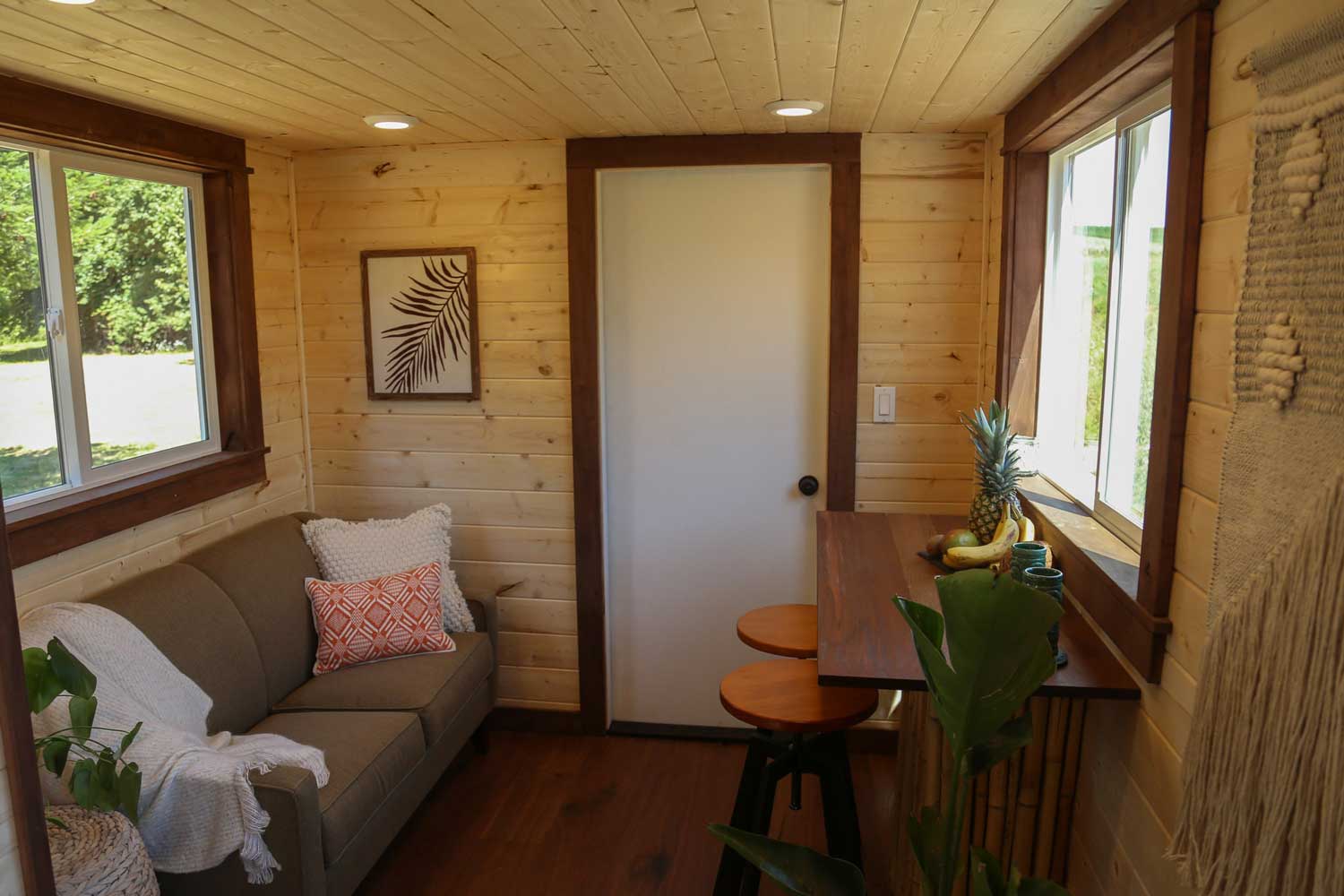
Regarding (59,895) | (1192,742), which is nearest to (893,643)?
(1192,742)

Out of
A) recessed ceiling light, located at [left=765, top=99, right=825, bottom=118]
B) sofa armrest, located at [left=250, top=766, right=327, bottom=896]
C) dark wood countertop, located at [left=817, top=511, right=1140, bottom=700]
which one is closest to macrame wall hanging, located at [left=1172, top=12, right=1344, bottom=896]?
dark wood countertop, located at [left=817, top=511, right=1140, bottom=700]

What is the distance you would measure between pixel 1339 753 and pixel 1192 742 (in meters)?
0.35

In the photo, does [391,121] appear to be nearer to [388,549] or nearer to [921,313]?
[388,549]

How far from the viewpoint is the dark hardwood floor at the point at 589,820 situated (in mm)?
2875

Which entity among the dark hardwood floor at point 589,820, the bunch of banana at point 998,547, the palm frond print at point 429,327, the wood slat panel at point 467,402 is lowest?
the dark hardwood floor at point 589,820

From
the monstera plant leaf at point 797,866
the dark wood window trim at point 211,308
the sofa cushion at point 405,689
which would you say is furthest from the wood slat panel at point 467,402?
the monstera plant leaf at point 797,866

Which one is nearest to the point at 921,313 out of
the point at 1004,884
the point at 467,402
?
the point at 467,402

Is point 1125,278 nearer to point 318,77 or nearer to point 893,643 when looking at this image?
point 893,643

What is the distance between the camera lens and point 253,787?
2250 mm

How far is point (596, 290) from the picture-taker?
3520 mm

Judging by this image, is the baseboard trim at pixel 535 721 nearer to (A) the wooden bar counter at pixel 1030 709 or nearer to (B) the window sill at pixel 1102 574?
(A) the wooden bar counter at pixel 1030 709

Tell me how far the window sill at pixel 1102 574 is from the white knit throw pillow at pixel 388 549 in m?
1.93

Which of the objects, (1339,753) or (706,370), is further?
(706,370)

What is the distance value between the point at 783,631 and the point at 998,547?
0.64 m
